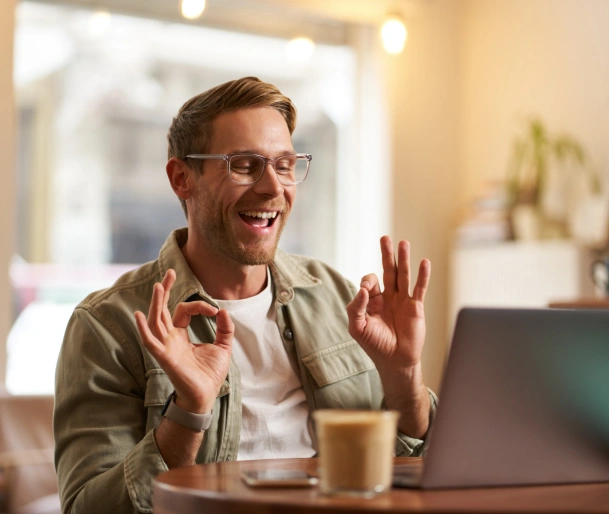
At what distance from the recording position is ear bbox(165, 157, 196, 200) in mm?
1858

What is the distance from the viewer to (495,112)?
4.43 meters

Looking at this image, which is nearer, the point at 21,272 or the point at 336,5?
the point at 336,5

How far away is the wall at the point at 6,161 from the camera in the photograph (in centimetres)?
340

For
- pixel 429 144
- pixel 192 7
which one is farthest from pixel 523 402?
pixel 429 144

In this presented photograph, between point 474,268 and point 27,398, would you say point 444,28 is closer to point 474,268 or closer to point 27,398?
point 474,268

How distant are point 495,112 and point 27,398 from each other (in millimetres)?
2914

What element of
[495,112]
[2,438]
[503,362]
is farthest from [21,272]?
[503,362]

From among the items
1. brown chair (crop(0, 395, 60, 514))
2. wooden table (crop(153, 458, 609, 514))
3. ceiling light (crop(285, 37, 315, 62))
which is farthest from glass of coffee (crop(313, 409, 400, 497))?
ceiling light (crop(285, 37, 315, 62))

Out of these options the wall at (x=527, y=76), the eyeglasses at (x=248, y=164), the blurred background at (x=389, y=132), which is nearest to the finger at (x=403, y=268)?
the eyeglasses at (x=248, y=164)

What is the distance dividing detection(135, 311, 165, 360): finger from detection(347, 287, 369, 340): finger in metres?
0.34

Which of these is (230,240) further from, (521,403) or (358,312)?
(521,403)

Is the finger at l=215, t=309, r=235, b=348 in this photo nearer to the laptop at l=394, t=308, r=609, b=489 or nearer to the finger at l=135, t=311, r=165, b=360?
the finger at l=135, t=311, r=165, b=360

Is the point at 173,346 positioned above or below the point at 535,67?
below

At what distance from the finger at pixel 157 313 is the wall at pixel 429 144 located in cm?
322
